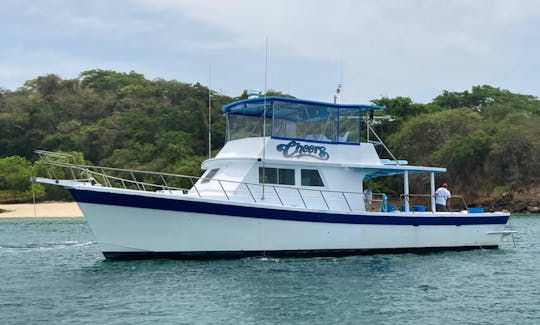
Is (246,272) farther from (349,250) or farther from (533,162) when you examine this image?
(533,162)

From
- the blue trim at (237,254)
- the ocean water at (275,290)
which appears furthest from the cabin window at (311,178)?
the ocean water at (275,290)

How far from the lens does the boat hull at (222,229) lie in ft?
56.2

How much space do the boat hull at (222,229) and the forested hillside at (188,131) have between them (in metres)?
26.0

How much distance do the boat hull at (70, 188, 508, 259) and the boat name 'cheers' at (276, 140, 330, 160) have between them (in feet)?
6.31

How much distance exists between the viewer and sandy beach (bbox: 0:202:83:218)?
46.6 metres

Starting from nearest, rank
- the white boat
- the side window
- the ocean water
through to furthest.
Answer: the ocean water
the white boat
the side window

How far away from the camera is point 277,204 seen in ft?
61.0

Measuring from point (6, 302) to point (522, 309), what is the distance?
996cm

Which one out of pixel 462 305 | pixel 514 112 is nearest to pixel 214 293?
pixel 462 305

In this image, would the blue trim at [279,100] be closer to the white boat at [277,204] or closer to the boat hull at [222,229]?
the white boat at [277,204]

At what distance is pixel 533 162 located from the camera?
49.1 metres

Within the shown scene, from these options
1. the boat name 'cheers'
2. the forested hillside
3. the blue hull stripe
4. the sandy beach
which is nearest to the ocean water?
the blue hull stripe

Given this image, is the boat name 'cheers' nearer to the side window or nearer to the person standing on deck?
the side window

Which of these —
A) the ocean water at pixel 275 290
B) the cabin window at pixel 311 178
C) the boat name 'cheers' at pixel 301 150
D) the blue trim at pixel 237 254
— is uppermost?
the boat name 'cheers' at pixel 301 150
